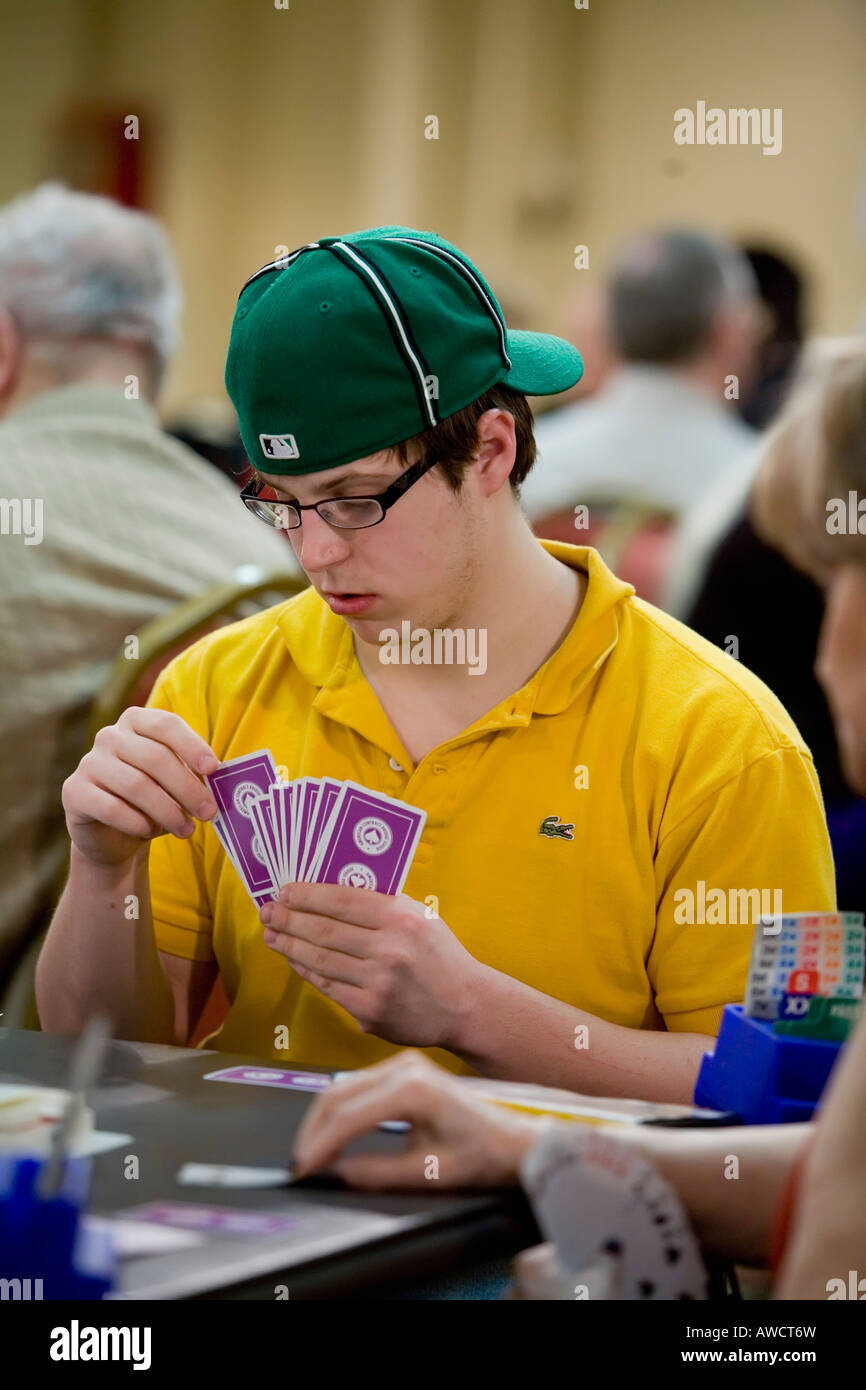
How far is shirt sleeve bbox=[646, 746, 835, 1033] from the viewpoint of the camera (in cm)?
174

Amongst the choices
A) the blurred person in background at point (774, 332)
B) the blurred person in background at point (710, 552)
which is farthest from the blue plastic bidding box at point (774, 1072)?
the blurred person in background at point (774, 332)

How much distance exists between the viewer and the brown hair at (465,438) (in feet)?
5.78

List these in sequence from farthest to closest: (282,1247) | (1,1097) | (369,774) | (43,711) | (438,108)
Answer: (438,108) → (43,711) → (369,774) → (1,1097) → (282,1247)

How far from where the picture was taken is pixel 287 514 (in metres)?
1.79

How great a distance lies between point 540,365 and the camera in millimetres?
1881

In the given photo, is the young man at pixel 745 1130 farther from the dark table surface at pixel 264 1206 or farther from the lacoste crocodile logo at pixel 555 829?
the lacoste crocodile logo at pixel 555 829

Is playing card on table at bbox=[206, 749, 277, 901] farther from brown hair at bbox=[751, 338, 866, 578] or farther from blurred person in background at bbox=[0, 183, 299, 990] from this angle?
blurred person in background at bbox=[0, 183, 299, 990]

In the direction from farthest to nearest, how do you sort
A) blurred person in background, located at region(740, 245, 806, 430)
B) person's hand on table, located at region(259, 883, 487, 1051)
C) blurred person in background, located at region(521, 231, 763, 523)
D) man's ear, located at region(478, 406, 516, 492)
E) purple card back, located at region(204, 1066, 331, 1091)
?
blurred person in background, located at region(740, 245, 806, 430)
blurred person in background, located at region(521, 231, 763, 523)
man's ear, located at region(478, 406, 516, 492)
person's hand on table, located at region(259, 883, 487, 1051)
purple card back, located at region(204, 1066, 331, 1091)

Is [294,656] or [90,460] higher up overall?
[90,460]

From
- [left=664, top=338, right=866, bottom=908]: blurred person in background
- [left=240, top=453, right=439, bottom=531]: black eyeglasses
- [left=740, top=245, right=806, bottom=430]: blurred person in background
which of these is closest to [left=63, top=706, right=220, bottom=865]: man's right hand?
[left=240, top=453, right=439, bottom=531]: black eyeglasses

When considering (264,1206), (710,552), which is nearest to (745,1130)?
(264,1206)
